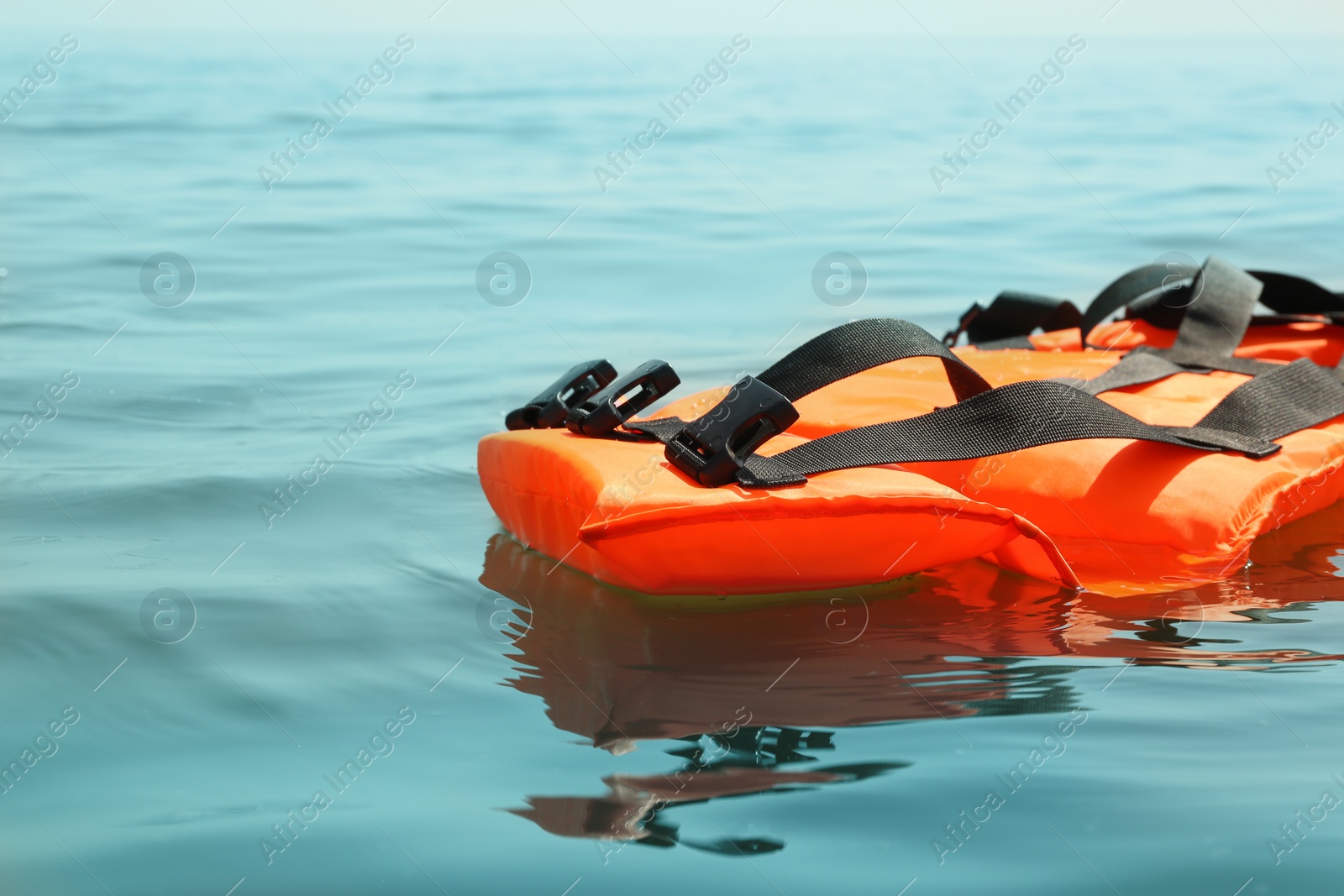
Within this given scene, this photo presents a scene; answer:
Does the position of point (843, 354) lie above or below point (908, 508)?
above

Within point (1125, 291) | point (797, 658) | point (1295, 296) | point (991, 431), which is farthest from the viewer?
point (1295, 296)

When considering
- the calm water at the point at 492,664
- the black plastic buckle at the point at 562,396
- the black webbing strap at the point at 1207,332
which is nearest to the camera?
the calm water at the point at 492,664

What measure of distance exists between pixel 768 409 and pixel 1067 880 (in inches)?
37.5

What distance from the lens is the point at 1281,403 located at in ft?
8.88

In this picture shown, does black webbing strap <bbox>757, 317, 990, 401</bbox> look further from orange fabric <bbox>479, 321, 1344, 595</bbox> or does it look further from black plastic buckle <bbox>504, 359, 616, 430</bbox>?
black plastic buckle <bbox>504, 359, 616, 430</bbox>

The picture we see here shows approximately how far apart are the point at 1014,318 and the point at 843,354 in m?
1.66

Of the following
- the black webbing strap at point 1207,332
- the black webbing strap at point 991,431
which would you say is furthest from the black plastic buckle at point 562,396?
the black webbing strap at point 1207,332

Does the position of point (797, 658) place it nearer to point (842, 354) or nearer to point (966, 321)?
point (842, 354)

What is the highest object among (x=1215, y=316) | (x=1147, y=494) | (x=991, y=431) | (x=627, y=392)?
(x=1215, y=316)

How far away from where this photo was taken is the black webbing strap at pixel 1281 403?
8.58 feet

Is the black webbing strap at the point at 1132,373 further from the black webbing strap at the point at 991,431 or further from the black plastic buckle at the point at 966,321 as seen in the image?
the black plastic buckle at the point at 966,321

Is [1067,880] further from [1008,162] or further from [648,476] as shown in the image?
[1008,162]

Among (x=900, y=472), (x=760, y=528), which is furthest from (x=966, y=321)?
(x=760, y=528)

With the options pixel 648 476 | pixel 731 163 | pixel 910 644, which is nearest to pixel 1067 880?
pixel 910 644
